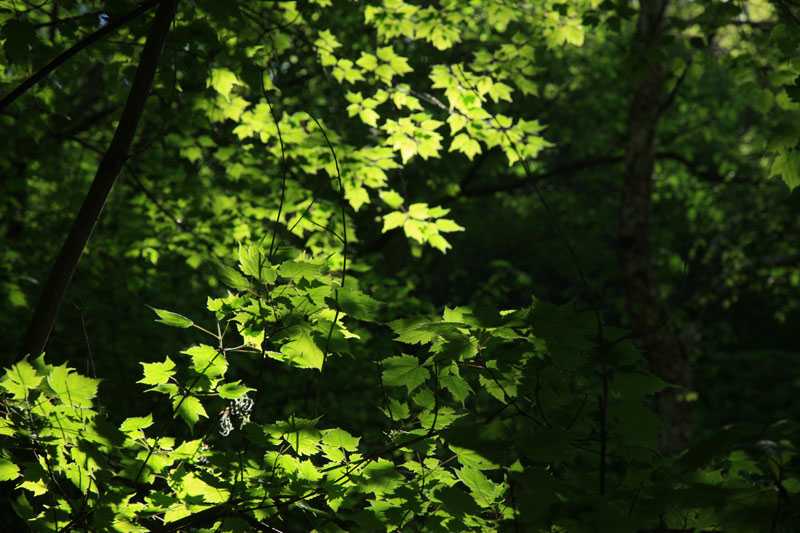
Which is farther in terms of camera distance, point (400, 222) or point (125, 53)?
point (400, 222)

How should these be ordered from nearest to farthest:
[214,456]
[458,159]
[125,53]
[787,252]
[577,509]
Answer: [577,509] < [214,456] < [125,53] < [458,159] < [787,252]

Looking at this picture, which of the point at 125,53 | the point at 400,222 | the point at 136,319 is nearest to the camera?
the point at 125,53

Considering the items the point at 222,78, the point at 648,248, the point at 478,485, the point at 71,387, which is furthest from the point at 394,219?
the point at 648,248

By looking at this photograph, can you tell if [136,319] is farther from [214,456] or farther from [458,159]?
[458,159]

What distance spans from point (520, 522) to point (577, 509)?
15 cm

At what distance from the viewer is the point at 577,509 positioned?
1282 mm

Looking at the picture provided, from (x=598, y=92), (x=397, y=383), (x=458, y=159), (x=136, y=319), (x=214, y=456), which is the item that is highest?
(x=598, y=92)

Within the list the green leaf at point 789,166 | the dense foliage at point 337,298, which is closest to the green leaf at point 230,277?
the dense foliage at point 337,298

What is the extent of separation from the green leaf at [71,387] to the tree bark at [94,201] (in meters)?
0.39

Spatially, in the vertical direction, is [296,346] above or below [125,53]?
below

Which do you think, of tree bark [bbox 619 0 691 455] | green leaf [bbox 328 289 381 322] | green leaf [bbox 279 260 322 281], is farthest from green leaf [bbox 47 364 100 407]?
tree bark [bbox 619 0 691 455]

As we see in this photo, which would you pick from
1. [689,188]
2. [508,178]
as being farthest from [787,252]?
[508,178]

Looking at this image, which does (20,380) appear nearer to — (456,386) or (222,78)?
(456,386)

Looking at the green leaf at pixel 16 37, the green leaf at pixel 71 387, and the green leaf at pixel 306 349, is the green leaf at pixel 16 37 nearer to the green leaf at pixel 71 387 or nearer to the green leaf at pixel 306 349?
the green leaf at pixel 71 387
